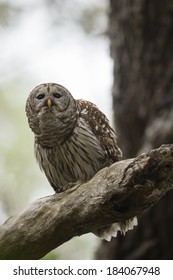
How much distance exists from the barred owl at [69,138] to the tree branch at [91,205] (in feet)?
1.01

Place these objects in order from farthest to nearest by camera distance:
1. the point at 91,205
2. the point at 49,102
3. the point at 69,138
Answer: the point at 69,138
the point at 49,102
the point at 91,205

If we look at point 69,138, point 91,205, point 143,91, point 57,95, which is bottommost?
point 91,205

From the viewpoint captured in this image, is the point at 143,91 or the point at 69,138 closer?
the point at 69,138

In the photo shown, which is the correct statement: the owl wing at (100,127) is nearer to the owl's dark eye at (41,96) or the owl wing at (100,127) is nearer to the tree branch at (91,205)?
the owl's dark eye at (41,96)

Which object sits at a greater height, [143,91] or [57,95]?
[143,91]

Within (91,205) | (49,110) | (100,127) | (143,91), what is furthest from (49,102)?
(143,91)

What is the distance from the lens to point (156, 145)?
466 cm

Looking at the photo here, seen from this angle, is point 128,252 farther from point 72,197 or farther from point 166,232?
point 72,197

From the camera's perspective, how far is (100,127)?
3.29m

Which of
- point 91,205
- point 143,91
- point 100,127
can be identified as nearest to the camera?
point 91,205

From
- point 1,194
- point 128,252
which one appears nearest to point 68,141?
point 1,194

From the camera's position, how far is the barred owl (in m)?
2.97

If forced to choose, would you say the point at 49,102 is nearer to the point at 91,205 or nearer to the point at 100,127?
the point at 100,127

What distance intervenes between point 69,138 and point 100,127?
0.19 meters
